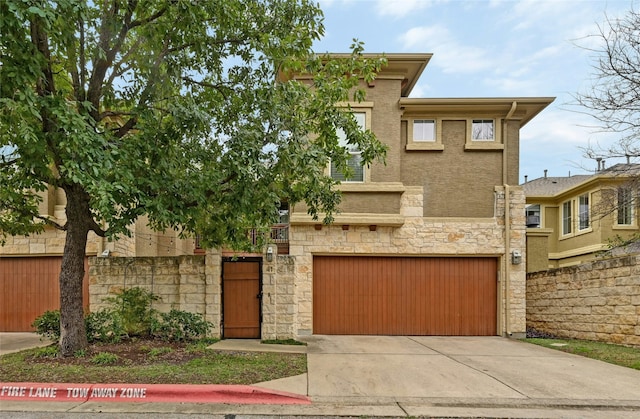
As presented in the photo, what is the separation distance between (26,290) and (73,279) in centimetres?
568

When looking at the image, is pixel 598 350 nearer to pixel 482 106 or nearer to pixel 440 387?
pixel 440 387

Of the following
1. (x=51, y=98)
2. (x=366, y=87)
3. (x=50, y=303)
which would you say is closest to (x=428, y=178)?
(x=366, y=87)

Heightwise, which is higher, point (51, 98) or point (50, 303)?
point (51, 98)

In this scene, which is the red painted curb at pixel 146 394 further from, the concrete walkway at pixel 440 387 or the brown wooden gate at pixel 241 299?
the brown wooden gate at pixel 241 299

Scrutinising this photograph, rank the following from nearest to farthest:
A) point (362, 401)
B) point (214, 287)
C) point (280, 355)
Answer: point (362, 401)
point (280, 355)
point (214, 287)

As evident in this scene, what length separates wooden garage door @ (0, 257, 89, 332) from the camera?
11.1 m

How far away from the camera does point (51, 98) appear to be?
542 centimetres

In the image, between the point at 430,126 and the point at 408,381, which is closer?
the point at 408,381

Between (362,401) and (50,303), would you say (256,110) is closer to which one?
(362,401)

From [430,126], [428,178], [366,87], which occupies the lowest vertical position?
[428,178]

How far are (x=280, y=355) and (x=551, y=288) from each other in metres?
7.81

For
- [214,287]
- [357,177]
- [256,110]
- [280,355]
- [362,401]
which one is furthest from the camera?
[357,177]

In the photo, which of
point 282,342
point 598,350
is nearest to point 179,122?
point 282,342

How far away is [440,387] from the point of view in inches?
231
